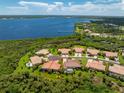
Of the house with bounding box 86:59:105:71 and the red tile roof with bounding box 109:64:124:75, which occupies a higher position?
the house with bounding box 86:59:105:71

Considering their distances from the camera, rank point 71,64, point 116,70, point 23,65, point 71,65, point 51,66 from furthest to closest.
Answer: point 23,65
point 71,64
point 71,65
point 51,66
point 116,70

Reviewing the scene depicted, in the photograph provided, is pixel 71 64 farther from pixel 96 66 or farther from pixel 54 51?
pixel 54 51

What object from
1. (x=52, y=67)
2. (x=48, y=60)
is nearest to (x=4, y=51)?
(x=48, y=60)

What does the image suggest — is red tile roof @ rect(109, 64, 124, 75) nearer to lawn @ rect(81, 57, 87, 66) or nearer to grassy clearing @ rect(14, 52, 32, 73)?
lawn @ rect(81, 57, 87, 66)

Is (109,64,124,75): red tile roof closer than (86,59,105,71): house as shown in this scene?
Yes

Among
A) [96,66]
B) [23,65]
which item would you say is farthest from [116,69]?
[23,65]

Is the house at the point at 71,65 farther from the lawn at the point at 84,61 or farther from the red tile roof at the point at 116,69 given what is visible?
the red tile roof at the point at 116,69

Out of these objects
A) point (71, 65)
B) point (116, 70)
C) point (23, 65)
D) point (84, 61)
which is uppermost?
point (71, 65)

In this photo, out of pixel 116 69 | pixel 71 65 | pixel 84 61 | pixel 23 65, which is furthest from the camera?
pixel 84 61

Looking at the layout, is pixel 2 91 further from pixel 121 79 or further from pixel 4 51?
pixel 4 51

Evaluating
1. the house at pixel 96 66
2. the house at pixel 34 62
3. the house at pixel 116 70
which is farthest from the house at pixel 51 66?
the house at pixel 116 70

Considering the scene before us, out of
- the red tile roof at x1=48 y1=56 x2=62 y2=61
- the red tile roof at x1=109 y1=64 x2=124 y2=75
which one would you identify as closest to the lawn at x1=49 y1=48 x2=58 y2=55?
the red tile roof at x1=48 y1=56 x2=62 y2=61
